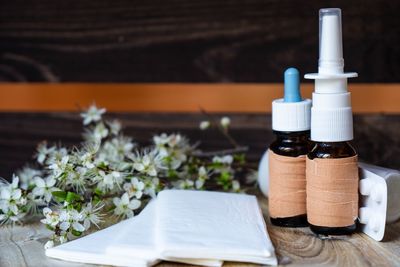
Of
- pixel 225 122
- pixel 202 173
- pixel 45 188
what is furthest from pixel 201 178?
pixel 45 188

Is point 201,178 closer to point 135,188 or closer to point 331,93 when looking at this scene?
point 135,188

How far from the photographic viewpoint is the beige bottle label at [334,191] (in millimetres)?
654

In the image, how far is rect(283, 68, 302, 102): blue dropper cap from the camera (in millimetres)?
686

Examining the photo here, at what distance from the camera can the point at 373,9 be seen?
0.99m

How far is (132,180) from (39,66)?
39 cm

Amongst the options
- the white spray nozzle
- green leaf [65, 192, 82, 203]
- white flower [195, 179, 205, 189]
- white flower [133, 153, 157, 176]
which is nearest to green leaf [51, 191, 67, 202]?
green leaf [65, 192, 82, 203]

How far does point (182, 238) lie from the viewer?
60 cm

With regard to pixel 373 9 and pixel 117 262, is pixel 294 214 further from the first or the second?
pixel 373 9

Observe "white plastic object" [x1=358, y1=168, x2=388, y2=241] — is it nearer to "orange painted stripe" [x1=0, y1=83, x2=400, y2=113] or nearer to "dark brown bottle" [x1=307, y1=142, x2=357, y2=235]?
"dark brown bottle" [x1=307, y1=142, x2=357, y2=235]

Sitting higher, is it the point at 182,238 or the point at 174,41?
the point at 174,41

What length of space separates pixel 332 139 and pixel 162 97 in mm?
517

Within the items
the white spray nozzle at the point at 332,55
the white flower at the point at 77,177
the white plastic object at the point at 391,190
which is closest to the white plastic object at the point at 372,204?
the white plastic object at the point at 391,190

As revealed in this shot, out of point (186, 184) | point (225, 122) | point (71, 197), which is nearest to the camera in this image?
point (71, 197)

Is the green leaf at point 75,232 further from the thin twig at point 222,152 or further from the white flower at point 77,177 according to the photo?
the thin twig at point 222,152
